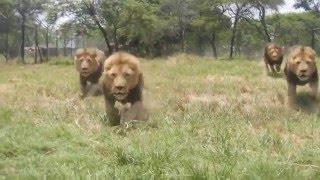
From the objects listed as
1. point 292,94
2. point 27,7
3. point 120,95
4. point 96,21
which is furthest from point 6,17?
point 120,95

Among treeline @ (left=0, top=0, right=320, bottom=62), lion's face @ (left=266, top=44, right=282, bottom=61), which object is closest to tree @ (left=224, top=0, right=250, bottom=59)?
treeline @ (left=0, top=0, right=320, bottom=62)

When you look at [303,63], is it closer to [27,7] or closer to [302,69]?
[302,69]

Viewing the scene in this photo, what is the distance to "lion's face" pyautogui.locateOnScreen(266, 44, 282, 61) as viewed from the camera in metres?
17.7

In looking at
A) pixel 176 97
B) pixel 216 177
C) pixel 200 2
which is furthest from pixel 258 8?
pixel 216 177

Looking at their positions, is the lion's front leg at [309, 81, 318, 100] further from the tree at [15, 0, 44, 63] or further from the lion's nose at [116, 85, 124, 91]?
the tree at [15, 0, 44, 63]

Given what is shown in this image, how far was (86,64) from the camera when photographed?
11.9m

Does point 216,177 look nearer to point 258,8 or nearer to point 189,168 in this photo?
point 189,168

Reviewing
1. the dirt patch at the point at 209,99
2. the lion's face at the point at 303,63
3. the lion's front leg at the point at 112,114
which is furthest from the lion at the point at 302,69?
the lion's front leg at the point at 112,114

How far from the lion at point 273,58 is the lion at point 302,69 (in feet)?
24.8

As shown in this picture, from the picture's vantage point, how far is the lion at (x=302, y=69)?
9445mm

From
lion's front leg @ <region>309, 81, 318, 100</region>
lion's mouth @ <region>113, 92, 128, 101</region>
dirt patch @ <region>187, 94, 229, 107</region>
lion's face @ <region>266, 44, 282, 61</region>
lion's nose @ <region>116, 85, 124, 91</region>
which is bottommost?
dirt patch @ <region>187, 94, 229, 107</region>

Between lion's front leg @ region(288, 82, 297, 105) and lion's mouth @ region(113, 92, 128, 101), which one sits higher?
lion's mouth @ region(113, 92, 128, 101)

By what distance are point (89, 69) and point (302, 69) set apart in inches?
180

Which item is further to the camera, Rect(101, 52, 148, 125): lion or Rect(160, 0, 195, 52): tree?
Rect(160, 0, 195, 52): tree
